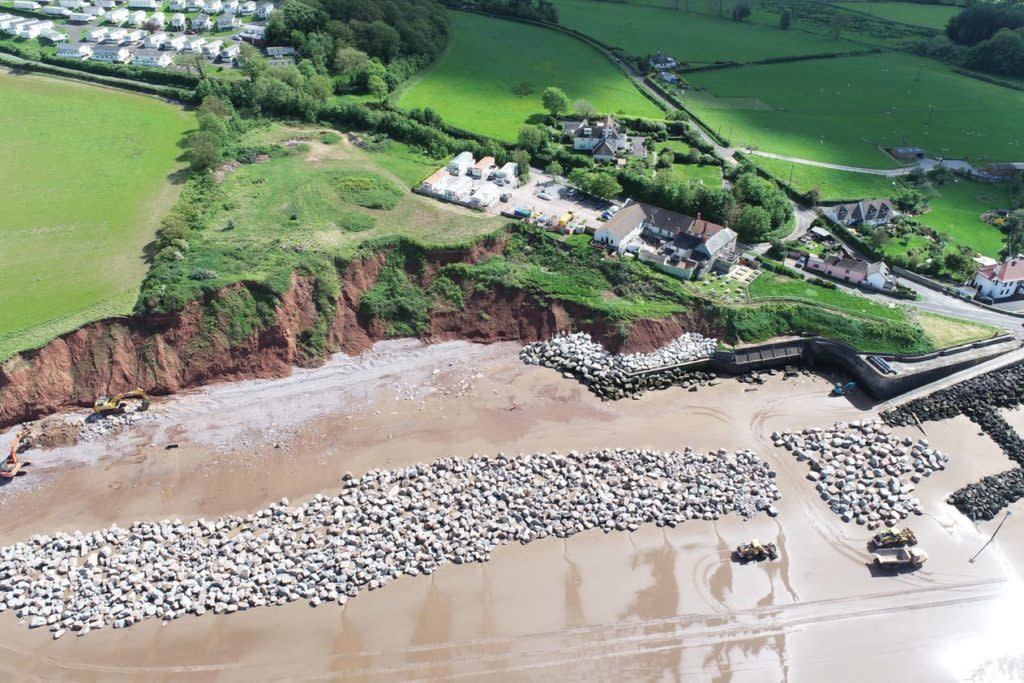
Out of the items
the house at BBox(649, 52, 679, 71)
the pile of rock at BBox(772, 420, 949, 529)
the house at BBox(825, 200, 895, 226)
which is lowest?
the pile of rock at BBox(772, 420, 949, 529)

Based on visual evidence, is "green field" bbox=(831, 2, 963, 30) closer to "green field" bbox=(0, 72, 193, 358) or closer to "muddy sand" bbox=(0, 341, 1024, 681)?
"muddy sand" bbox=(0, 341, 1024, 681)

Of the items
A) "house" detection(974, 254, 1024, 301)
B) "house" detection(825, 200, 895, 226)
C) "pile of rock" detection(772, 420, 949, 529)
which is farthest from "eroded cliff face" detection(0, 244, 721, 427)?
"house" detection(974, 254, 1024, 301)

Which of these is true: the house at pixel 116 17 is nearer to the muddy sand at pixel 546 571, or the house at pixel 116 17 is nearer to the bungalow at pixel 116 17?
the bungalow at pixel 116 17

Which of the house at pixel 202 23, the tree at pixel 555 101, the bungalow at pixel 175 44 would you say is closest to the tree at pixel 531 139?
the tree at pixel 555 101

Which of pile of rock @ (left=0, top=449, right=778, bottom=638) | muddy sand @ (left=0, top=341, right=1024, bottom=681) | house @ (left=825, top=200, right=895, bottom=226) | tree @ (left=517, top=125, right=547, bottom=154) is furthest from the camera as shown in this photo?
tree @ (left=517, top=125, right=547, bottom=154)

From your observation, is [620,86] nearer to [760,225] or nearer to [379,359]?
[760,225]

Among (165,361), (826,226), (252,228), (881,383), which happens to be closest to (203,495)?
(165,361)

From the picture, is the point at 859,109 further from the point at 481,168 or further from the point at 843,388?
the point at 843,388
